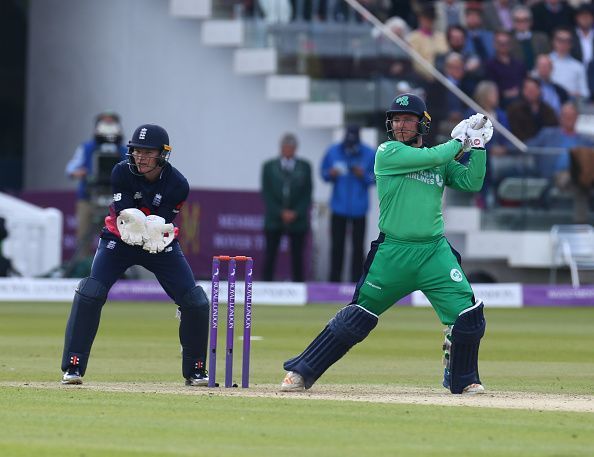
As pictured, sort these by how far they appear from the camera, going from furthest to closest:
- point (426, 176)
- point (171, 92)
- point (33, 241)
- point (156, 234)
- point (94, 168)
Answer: point (171, 92)
point (33, 241)
point (94, 168)
point (156, 234)
point (426, 176)

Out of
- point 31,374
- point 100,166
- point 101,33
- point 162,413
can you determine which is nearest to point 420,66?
point 100,166

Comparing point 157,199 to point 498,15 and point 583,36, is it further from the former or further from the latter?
point 583,36

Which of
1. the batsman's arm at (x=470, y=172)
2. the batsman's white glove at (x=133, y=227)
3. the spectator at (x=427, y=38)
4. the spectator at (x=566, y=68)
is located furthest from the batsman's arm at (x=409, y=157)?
the spectator at (x=566, y=68)

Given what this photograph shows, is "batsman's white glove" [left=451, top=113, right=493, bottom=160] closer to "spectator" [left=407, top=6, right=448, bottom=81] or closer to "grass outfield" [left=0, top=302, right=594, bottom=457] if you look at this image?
"grass outfield" [left=0, top=302, right=594, bottom=457]

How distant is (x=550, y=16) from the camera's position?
2422 centimetres

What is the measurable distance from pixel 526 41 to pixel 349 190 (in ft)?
13.8

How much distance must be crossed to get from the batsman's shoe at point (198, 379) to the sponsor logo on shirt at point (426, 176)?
1.85 meters

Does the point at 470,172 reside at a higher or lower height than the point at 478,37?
lower

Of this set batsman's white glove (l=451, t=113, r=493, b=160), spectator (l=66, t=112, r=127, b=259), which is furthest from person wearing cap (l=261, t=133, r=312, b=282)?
batsman's white glove (l=451, t=113, r=493, b=160)

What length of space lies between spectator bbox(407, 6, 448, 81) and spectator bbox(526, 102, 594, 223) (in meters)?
1.94

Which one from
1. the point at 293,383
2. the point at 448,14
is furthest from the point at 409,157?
the point at 448,14

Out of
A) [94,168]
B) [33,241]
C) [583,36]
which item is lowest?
[33,241]

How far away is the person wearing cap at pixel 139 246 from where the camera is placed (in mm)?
10375

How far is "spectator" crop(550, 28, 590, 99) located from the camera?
23.5 metres
